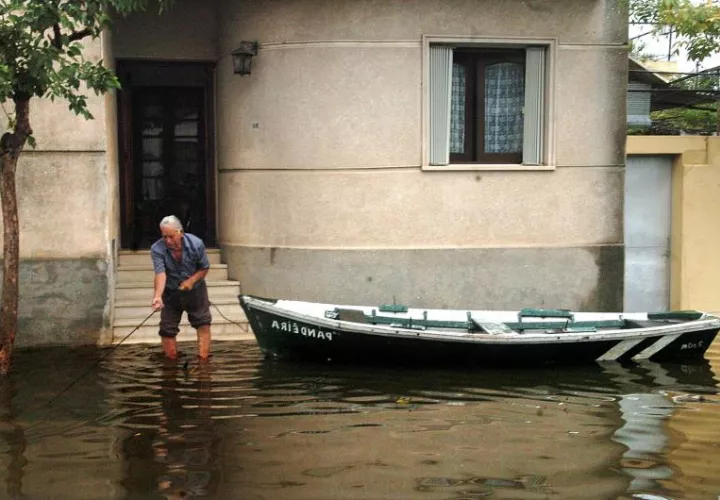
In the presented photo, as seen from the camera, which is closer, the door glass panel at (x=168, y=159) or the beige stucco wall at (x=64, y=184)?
the beige stucco wall at (x=64, y=184)

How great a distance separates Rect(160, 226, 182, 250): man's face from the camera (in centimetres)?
1019

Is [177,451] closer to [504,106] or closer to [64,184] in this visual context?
Result: [64,184]

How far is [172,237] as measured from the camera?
1023 cm

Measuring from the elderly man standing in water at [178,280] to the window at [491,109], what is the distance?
147 inches

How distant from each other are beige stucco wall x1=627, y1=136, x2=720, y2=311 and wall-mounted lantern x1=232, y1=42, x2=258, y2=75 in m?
5.42

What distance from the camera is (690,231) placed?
13.5 m

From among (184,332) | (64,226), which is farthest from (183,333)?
(64,226)

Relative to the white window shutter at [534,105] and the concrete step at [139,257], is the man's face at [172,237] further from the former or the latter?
the white window shutter at [534,105]

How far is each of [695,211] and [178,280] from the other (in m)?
7.45

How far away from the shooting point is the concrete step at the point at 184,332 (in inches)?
468

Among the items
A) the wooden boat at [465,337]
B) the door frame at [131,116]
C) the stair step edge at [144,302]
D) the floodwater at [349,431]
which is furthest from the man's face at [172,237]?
the door frame at [131,116]

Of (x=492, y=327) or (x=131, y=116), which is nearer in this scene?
(x=492, y=327)

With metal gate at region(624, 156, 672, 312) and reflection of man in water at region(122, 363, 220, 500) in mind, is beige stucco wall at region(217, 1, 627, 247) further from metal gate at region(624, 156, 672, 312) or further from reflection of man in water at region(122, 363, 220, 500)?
reflection of man in water at region(122, 363, 220, 500)

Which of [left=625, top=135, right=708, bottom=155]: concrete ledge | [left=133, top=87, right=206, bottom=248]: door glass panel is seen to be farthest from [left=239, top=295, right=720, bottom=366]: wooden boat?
[left=133, top=87, right=206, bottom=248]: door glass panel
